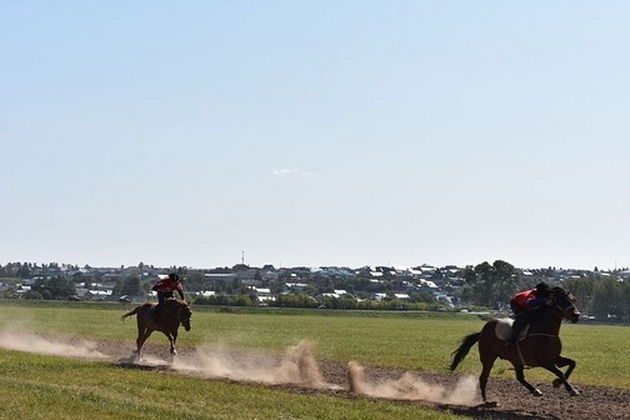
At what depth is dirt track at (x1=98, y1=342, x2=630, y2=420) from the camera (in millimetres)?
19719

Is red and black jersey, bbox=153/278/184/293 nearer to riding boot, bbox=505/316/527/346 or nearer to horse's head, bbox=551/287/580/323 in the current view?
riding boot, bbox=505/316/527/346

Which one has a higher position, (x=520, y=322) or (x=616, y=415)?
(x=520, y=322)

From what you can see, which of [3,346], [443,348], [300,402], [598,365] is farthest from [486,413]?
[443,348]

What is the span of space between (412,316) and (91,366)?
100 m

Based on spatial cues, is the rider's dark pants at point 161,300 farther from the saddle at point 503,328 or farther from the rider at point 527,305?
the rider at point 527,305

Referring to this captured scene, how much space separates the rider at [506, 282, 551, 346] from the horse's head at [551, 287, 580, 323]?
279 millimetres

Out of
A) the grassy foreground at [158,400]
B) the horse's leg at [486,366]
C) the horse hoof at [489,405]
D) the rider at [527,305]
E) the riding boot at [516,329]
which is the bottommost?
the horse hoof at [489,405]

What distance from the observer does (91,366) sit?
27297 millimetres

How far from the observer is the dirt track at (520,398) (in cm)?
1972

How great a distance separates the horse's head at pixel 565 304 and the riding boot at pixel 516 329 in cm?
90

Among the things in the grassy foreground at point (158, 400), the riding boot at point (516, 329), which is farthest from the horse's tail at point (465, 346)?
the grassy foreground at point (158, 400)

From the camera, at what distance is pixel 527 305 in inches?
855

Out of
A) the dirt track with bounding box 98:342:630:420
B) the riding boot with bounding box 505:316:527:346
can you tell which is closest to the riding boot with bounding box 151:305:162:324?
the dirt track with bounding box 98:342:630:420

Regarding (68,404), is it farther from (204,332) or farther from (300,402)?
(204,332)
